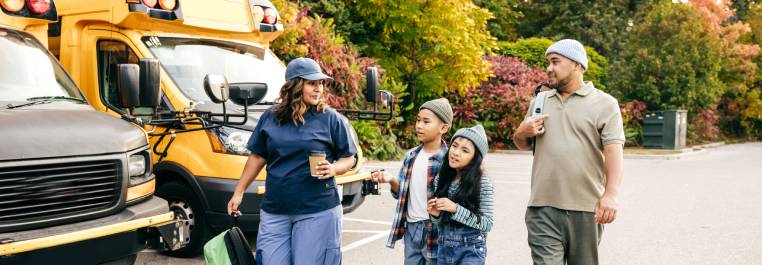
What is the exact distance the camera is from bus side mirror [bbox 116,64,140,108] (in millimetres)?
5254

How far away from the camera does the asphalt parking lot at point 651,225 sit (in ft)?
23.0

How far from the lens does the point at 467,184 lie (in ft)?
13.5

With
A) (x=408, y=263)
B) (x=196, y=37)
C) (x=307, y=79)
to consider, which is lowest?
(x=408, y=263)

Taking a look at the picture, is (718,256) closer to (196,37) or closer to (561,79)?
(561,79)

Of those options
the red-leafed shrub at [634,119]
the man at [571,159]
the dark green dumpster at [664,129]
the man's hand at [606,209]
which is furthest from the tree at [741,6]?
the man's hand at [606,209]

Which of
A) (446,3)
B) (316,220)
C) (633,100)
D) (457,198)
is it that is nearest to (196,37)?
(316,220)

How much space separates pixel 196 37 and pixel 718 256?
554cm

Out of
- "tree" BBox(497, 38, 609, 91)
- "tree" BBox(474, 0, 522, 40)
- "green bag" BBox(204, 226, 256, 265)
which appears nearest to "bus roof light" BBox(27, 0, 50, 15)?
"green bag" BBox(204, 226, 256, 265)

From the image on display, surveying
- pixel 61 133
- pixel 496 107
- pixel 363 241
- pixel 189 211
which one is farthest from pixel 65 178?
pixel 496 107

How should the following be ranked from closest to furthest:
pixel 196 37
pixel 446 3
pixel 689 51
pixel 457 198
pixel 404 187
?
pixel 457 198
pixel 404 187
pixel 196 37
pixel 446 3
pixel 689 51

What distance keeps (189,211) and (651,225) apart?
5568mm

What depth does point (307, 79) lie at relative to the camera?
4.27 metres

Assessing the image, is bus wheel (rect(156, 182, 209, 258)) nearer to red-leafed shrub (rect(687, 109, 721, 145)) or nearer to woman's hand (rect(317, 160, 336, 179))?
woman's hand (rect(317, 160, 336, 179))

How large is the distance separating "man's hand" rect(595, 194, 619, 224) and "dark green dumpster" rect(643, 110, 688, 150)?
800 inches
